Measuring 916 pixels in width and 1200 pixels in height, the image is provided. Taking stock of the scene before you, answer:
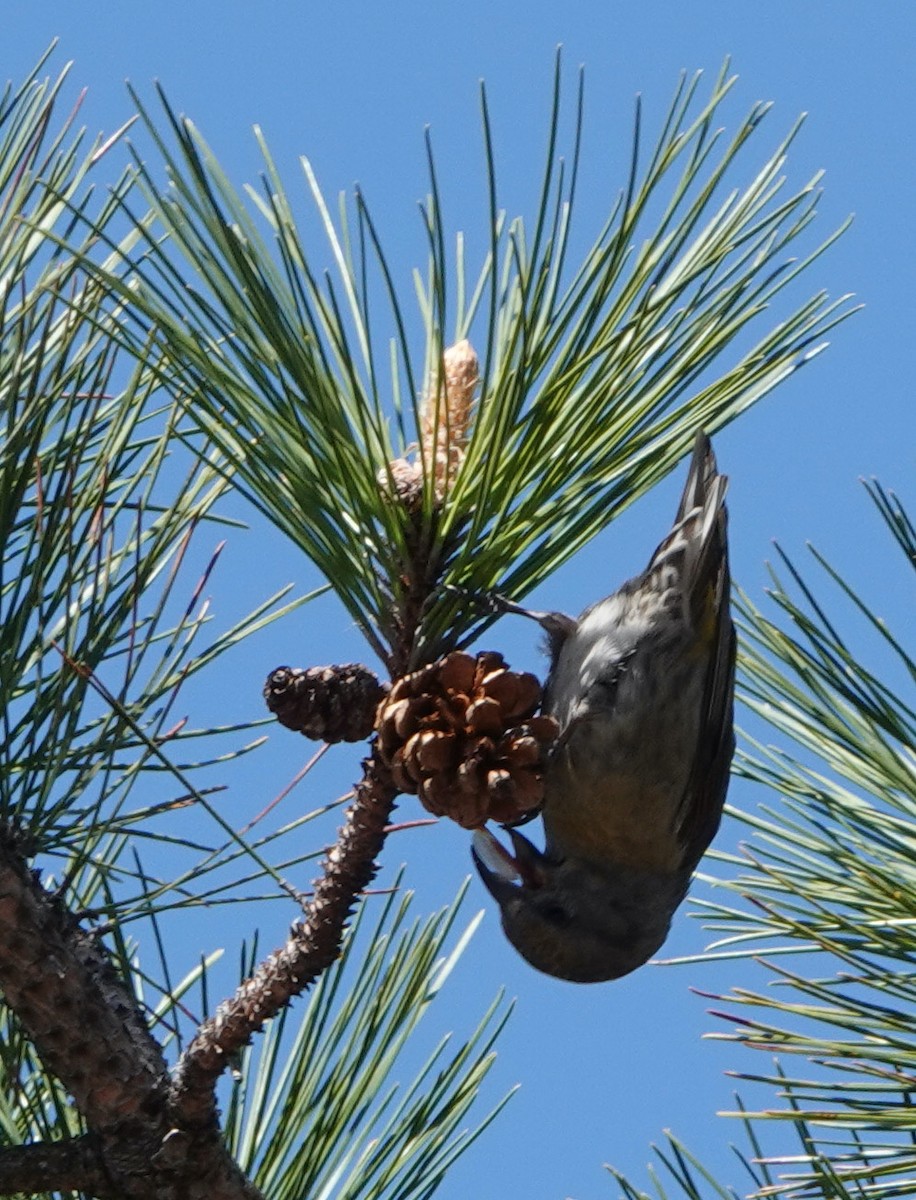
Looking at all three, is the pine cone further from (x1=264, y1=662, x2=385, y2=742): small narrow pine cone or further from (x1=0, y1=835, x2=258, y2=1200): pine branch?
(x1=0, y1=835, x2=258, y2=1200): pine branch

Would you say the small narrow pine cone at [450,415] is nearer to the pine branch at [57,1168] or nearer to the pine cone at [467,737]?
the pine cone at [467,737]

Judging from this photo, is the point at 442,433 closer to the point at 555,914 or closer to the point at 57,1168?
the point at 57,1168

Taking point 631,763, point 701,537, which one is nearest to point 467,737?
point 631,763

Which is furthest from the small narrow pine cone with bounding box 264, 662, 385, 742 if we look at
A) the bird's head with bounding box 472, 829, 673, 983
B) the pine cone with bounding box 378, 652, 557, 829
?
the bird's head with bounding box 472, 829, 673, 983

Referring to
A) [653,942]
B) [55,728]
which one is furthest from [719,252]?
[653,942]

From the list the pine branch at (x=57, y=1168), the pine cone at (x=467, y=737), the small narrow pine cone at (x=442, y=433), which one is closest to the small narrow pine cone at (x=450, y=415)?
the small narrow pine cone at (x=442, y=433)

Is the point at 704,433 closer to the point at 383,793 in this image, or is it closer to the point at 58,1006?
the point at 383,793
